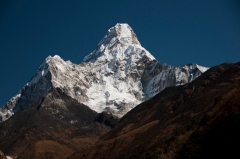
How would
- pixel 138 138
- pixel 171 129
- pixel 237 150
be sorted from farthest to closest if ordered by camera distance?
pixel 138 138 < pixel 171 129 < pixel 237 150

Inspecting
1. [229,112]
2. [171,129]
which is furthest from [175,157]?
[171,129]

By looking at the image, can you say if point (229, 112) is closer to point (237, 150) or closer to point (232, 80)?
point (237, 150)

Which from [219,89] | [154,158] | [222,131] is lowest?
[154,158]

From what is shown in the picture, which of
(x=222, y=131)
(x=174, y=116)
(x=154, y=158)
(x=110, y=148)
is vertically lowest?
(x=154, y=158)

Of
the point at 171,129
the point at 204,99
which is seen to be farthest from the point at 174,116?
the point at 171,129

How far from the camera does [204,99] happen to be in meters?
164

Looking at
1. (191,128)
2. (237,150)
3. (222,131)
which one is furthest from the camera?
(191,128)

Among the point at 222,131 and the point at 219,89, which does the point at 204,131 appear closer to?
the point at 222,131

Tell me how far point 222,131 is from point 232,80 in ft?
306

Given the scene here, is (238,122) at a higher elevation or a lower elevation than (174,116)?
lower

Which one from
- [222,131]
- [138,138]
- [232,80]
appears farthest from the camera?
[232,80]

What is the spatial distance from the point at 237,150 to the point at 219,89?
298 ft

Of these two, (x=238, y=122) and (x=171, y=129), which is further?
(x=171, y=129)

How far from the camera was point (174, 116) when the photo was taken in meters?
167
